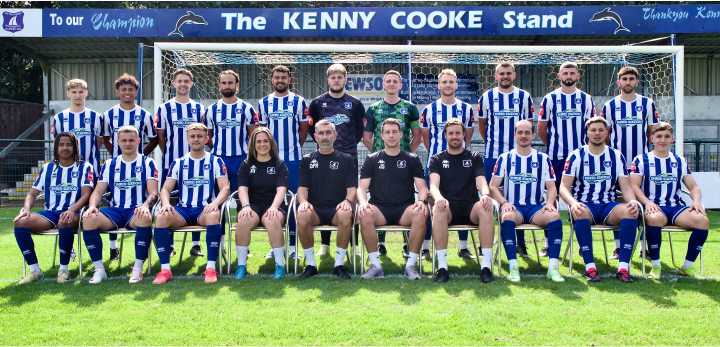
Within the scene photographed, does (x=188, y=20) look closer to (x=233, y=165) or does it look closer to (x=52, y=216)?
(x=233, y=165)

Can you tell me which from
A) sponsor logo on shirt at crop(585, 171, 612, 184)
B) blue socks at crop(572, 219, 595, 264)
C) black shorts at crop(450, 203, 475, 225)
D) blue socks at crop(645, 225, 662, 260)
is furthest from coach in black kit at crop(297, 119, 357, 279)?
blue socks at crop(645, 225, 662, 260)

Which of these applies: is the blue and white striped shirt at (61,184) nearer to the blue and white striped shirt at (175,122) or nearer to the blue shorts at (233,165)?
the blue and white striped shirt at (175,122)

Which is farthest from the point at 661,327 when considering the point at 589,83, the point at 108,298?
the point at 589,83

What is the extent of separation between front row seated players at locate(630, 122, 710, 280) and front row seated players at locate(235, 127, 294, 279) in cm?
330

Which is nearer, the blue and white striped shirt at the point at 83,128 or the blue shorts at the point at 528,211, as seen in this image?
the blue shorts at the point at 528,211

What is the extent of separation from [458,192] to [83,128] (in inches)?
162

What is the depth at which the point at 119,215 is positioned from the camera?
4273mm

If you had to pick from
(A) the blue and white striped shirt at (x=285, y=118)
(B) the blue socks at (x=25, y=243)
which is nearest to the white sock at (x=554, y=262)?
(A) the blue and white striped shirt at (x=285, y=118)

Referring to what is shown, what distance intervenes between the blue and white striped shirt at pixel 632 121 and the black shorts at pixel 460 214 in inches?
81.4

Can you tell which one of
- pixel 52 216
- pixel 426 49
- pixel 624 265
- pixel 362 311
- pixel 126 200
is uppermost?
pixel 426 49

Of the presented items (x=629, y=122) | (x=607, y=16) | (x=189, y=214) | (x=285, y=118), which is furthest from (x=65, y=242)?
(x=607, y=16)

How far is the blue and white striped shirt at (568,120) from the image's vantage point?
16.8 ft

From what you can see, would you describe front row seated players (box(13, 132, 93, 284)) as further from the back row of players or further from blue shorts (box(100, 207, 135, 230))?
blue shorts (box(100, 207, 135, 230))

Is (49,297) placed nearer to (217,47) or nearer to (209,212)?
(209,212)
